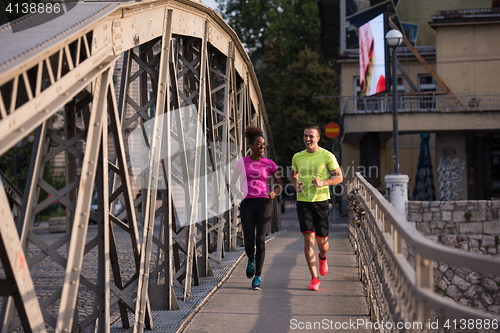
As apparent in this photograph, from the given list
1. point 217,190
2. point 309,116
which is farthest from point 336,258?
point 309,116

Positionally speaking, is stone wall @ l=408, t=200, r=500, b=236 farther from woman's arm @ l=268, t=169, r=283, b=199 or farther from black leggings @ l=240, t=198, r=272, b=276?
black leggings @ l=240, t=198, r=272, b=276

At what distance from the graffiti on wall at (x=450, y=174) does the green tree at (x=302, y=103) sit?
14.4m

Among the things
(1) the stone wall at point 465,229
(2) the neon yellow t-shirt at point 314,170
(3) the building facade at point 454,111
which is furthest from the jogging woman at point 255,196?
(3) the building facade at point 454,111

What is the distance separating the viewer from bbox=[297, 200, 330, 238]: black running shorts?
6758 mm

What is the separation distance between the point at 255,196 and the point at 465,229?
11595mm

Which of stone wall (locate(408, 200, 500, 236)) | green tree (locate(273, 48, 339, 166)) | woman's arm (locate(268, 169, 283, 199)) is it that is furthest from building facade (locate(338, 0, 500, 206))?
woman's arm (locate(268, 169, 283, 199))

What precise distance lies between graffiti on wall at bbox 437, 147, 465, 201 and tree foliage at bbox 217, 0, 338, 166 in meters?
14.3

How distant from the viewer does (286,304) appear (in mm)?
5980

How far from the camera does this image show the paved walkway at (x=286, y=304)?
5.21 meters

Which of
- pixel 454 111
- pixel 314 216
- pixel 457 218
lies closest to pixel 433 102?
pixel 454 111

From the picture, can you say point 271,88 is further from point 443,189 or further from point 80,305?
point 80,305

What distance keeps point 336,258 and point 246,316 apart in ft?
13.6

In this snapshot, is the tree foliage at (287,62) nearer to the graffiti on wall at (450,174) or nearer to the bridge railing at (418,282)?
the graffiti on wall at (450,174)

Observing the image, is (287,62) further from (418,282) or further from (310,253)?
(418,282)
